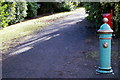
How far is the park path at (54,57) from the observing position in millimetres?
5531

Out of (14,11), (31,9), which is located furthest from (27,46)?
(31,9)

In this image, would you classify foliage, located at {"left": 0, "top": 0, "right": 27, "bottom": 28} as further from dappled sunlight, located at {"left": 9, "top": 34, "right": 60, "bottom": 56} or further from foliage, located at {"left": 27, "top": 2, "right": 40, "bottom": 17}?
dappled sunlight, located at {"left": 9, "top": 34, "right": 60, "bottom": 56}

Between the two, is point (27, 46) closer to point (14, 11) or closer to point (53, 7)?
point (14, 11)

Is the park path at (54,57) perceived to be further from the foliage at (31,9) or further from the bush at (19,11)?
the foliage at (31,9)

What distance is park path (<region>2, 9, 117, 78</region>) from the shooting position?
5531mm

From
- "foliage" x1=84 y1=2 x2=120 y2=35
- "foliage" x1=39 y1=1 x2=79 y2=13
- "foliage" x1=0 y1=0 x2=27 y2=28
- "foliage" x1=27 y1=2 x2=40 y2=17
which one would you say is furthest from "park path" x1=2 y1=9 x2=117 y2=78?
"foliage" x1=39 y1=1 x2=79 y2=13

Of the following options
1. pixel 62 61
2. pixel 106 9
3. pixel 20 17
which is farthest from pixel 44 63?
pixel 20 17

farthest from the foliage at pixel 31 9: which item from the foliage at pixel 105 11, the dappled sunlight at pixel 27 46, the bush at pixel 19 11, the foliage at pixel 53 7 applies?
the foliage at pixel 105 11

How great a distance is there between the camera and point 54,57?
695 cm

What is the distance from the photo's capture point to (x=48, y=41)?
905 centimetres

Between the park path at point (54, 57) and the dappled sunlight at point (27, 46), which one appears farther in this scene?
the dappled sunlight at point (27, 46)

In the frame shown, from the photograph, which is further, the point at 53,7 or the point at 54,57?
the point at 53,7

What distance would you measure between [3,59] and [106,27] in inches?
145

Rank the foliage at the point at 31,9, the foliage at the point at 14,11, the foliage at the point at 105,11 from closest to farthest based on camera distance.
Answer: the foliage at the point at 105,11, the foliage at the point at 14,11, the foliage at the point at 31,9
